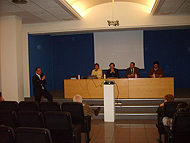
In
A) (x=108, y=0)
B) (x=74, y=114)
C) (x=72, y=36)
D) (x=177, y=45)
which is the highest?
(x=108, y=0)

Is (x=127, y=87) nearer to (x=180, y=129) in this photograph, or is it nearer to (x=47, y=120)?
(x=180, y=129)

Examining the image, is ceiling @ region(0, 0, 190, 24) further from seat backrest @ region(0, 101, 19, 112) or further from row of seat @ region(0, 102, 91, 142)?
row of seat @ region(0, 102, 91, 142)

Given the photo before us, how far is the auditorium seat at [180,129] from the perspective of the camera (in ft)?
8.58

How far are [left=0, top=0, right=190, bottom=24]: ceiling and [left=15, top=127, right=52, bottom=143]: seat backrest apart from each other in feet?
12.9

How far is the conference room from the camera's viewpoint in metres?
5.38

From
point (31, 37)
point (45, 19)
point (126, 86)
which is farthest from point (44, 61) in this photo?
point (126, 86)

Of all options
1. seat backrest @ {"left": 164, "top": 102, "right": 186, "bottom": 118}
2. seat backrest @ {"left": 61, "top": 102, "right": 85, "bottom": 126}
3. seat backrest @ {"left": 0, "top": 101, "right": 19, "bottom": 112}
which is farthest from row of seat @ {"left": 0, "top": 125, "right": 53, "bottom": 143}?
seat backrest @ {"left": 164, "top": 102, "right": 186, "bottom": 118}

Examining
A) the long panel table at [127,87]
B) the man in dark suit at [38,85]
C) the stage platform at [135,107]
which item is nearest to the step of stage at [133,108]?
the stage platform at [135,107]

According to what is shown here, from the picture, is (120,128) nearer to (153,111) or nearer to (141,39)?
(153,111)

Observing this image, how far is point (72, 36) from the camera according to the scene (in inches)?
386

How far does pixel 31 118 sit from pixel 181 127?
219 centimetres

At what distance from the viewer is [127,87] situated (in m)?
6.23

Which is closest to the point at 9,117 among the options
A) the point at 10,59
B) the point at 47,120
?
the point at 47,120

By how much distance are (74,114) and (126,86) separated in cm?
306
